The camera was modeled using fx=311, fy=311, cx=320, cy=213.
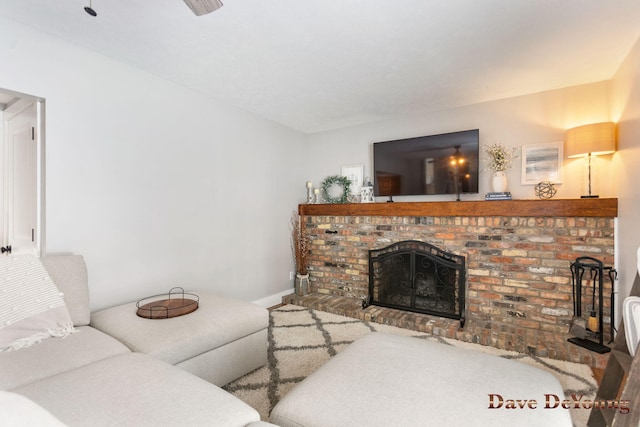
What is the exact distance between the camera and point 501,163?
3.08m

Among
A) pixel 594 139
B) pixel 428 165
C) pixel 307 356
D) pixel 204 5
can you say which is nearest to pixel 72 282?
pixel 307 356

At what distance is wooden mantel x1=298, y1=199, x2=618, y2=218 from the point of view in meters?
2.59

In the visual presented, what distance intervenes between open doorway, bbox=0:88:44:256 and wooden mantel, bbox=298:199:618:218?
2723mm

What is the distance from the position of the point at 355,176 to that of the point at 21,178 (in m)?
3.23

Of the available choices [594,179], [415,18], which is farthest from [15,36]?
[594,179]

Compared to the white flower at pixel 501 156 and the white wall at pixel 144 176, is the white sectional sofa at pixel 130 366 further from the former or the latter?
the white flower at pixel 501 156

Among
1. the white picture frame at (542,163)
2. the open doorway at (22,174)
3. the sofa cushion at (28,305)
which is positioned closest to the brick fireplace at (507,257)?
the white picture frame at (542,163)

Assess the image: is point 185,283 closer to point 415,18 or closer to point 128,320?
point 128,320

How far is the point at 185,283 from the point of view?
2.84m

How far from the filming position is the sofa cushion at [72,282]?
1844mm

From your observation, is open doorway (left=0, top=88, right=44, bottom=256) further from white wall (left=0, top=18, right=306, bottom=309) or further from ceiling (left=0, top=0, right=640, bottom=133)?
ceiling (left=0, top=0, right=640, bottom=133)

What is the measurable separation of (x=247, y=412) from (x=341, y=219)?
9.69ft

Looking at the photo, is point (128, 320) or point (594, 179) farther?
point (594, 179)

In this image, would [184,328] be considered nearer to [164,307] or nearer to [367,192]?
[164,307]
